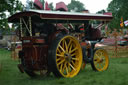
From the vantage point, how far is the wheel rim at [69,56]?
704 cm

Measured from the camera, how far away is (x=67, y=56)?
7.11 meters

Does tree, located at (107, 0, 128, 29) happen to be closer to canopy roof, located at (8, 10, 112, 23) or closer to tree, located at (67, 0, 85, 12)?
canopy roof, located at (8, 10, 112, 23)

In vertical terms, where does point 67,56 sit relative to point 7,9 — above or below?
below

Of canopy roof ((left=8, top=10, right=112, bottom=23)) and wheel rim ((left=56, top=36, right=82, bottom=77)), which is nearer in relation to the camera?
canopy roof ((left=8, top=10, right=112, bottom=23))

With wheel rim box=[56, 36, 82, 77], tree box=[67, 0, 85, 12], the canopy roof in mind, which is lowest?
wheel rim box=[56, 36, 82, 77]

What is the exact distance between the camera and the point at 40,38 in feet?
23.0

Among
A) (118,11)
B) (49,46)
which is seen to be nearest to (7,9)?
(49,46)

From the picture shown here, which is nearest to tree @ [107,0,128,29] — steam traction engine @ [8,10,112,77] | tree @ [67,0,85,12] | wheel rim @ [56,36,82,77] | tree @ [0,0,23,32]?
tree @ [0,0,23,32]

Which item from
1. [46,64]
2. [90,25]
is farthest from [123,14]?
[46,64]

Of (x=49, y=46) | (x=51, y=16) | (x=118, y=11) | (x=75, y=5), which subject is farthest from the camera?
(x=75, y=5)

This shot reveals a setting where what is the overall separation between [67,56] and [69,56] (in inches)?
3.2

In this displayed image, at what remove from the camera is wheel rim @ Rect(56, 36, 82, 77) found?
7.04 m

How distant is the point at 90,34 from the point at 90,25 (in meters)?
0.36

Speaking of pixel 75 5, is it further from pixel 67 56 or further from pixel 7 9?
pixel 67 56
